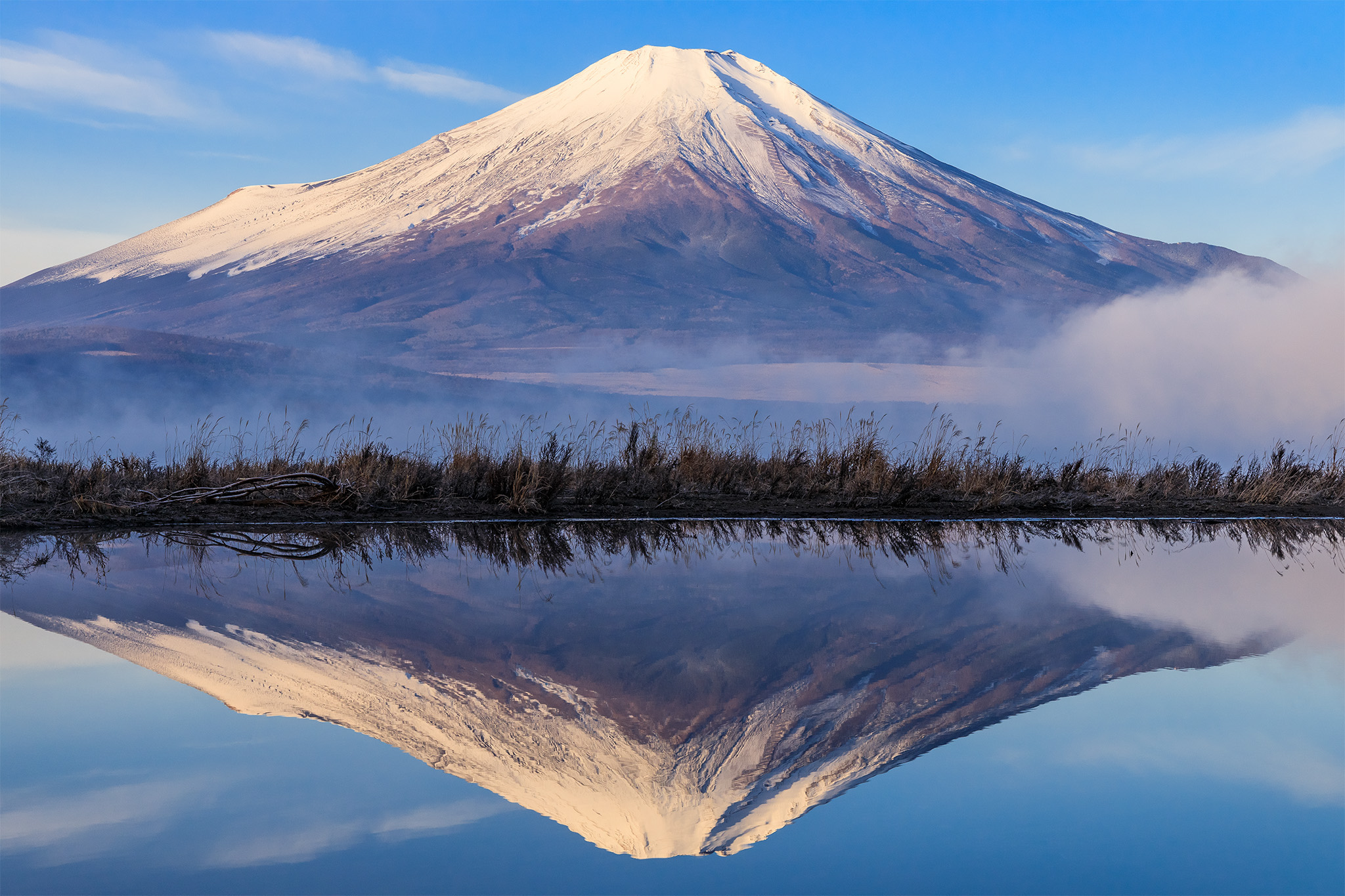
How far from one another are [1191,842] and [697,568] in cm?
429

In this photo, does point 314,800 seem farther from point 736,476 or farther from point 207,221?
point 207,221

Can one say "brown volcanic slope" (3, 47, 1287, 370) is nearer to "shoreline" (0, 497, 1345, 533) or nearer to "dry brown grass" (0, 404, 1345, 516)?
"dry brown grass" (0, 404, 1345, 516)

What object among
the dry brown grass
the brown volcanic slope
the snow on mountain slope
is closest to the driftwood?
the dry brown grass

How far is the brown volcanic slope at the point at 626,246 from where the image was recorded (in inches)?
3959

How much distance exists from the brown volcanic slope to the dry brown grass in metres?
79.3

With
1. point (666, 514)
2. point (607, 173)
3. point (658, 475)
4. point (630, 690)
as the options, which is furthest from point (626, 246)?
point (630, 690)

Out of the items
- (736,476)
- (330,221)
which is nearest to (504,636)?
(736,476)

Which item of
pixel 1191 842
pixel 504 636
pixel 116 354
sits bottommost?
pixel 1191 842

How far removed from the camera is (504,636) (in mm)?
5312

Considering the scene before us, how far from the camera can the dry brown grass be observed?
30.9ft

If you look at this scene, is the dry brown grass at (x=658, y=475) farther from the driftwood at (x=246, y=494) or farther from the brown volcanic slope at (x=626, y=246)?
the brown volcanic slope at (x=626, y=246)

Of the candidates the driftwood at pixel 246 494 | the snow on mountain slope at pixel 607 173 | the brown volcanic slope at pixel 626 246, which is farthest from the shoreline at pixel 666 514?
the snow on mountain slope at pixel 607 173

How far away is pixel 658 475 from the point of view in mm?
10484

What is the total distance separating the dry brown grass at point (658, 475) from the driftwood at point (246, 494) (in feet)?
0.08
